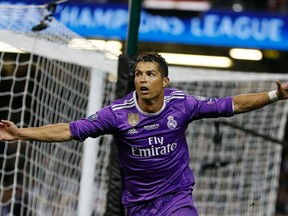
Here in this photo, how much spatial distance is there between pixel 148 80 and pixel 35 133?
939 mm

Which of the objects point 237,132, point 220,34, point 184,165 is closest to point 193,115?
point 184,165

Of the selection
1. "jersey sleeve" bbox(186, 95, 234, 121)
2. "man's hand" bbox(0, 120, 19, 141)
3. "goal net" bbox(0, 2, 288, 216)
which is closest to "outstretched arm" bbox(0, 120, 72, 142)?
"man's hand" bbox(0, 120, 19, 141)

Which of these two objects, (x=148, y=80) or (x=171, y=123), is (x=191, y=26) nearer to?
(x=171, y=123)

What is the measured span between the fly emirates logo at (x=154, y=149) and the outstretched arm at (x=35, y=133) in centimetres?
57

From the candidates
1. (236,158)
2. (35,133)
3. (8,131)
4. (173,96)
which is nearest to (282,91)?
(173,96)

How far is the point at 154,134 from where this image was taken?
259 inches

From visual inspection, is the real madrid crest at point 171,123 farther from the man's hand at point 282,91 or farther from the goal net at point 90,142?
the goal net at point 90,142

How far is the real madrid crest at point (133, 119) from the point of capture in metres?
6.58

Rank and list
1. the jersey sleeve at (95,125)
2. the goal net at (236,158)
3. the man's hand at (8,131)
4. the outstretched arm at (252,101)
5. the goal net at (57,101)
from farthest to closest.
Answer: the goal net at (236,158) → the goal net at (57,101) → the outstretched arm at (252,101) → the jersey sleeve at (95,125) → the man's hand at (8,131)

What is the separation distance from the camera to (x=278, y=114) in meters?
11.7

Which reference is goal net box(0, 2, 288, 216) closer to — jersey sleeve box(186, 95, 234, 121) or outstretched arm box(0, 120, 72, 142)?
outstretched arm box(0, 120, 72, 142)

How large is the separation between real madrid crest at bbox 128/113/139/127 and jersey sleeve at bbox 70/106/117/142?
12cm

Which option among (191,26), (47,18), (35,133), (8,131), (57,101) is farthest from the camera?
(191,26)

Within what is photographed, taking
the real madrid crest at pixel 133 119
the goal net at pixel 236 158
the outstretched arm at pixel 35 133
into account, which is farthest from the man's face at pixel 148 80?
the goal net at pixel 236 158
